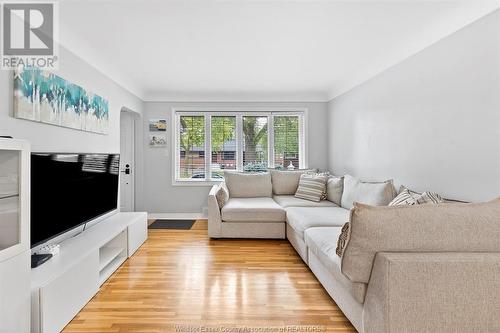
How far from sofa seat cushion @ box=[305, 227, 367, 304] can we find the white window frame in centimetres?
263

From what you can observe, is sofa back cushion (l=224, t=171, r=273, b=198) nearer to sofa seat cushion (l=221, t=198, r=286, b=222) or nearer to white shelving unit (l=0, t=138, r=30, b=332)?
sofa seat cushion (l=221, t=198, r=286, b=222)

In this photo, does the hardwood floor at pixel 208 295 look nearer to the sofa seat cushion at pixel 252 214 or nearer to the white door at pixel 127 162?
the sofa seat cushion at pixel 252 214

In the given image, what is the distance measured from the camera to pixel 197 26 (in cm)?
240

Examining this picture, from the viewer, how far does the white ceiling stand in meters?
2.11

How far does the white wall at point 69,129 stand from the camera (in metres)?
1.87

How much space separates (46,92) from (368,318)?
9.49 feet

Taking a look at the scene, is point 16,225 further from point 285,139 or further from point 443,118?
point 285,139

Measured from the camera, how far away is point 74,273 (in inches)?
75.1

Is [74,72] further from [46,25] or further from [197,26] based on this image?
[197,26]

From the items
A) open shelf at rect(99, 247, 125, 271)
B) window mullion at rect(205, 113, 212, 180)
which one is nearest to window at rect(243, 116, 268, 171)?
window mullion at rect(205, 113, 212, 180)

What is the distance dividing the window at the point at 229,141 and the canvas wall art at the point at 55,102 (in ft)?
6.21

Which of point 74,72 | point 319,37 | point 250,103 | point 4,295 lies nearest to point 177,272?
point 4,295

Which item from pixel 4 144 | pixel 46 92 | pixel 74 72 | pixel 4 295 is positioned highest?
pixel 74 72

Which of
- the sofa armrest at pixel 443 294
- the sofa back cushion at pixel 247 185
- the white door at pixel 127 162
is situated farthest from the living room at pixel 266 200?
the white door at pixel 127 162
